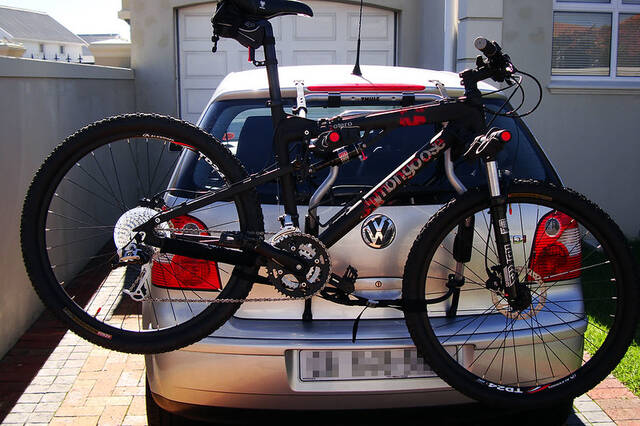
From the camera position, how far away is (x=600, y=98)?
314 inches

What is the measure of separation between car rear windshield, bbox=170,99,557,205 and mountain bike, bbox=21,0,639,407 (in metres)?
0.08

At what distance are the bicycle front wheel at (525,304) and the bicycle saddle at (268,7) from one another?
1.04 metres

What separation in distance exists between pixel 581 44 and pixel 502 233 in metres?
5.96

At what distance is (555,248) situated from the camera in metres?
3.13

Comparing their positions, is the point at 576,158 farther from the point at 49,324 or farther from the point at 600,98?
the point at 49,324

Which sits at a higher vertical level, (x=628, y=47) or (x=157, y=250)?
(x=628, y=47)

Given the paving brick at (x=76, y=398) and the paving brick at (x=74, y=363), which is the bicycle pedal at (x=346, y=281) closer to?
the paving brick at (x=76, y=398)

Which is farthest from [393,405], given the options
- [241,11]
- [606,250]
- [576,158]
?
[576,158]

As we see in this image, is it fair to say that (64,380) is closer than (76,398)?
No

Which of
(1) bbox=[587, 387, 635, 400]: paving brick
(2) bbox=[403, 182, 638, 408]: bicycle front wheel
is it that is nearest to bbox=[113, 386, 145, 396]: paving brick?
(2) bbox=[403, 182, 638, 408]: bicycle front wheel

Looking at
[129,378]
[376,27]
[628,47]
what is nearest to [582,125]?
[628,47]

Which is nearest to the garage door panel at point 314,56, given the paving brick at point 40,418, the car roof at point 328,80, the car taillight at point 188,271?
the car roof at point 328,80

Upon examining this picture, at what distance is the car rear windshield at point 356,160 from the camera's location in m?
3.13

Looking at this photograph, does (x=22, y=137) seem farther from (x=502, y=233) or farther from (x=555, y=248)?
(x=555, y=248)
